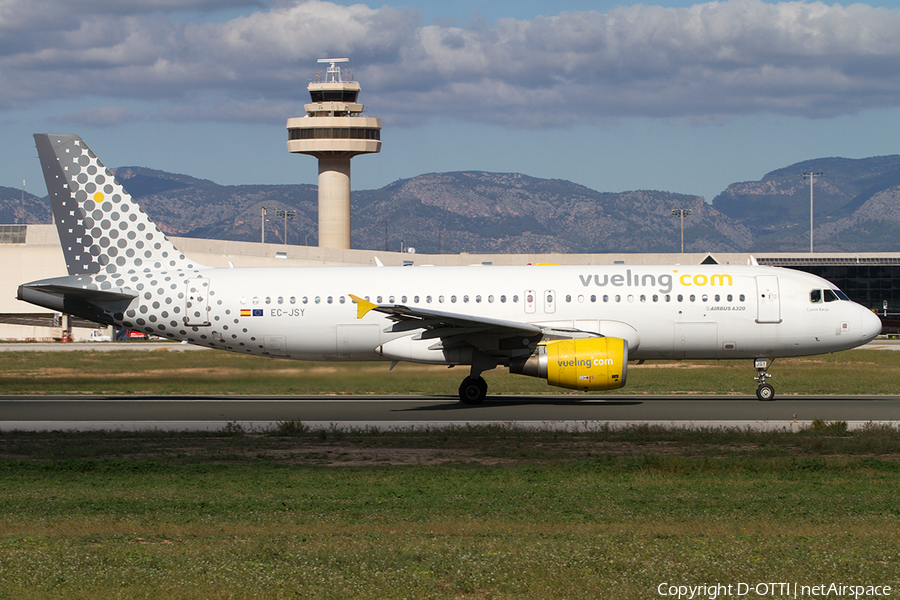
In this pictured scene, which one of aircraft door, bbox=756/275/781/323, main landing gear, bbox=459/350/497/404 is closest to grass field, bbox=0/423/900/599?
main landing gear, bbox=459/350/497/404

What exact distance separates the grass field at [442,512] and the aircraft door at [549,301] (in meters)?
7.31

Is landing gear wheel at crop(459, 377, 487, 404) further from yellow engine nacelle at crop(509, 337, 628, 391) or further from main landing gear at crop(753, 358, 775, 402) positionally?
main landing gear at crop(753, 358, 775, 402)

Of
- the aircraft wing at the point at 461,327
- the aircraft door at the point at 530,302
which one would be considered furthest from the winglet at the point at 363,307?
the aircraft door at the point at 530,302

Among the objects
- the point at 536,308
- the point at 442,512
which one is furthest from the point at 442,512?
the point at 536,308

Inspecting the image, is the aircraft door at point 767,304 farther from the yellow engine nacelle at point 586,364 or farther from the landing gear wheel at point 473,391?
the landing gear wheel at point 473,391

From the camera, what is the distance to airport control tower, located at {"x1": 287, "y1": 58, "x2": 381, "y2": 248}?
107250 mm

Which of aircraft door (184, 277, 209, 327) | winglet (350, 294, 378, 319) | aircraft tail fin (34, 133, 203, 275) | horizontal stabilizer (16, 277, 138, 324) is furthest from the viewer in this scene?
aircraft tail fin (34, 133, 203, 275)

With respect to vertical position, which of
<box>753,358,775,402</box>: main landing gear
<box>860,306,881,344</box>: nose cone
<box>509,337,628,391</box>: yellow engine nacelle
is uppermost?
<box>860,306,881,344</box>: nose cone

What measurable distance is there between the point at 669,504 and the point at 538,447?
5622 mm

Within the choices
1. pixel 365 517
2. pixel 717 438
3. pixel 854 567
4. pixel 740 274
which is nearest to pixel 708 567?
pixel 854 567

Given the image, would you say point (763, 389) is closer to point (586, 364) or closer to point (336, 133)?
point (586, 364)

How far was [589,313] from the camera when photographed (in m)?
26.9

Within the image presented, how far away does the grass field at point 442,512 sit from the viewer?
8.45 meters

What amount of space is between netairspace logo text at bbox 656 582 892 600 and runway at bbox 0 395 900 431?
12542mm
